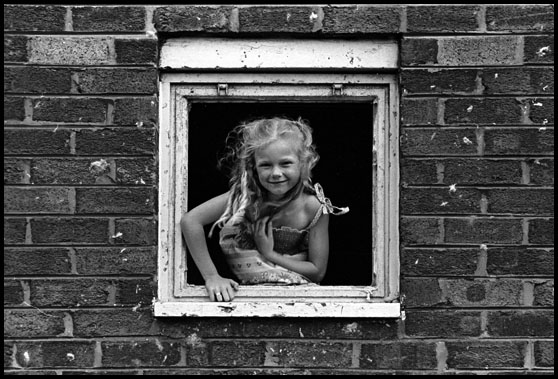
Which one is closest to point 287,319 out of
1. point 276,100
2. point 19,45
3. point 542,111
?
point 276,100

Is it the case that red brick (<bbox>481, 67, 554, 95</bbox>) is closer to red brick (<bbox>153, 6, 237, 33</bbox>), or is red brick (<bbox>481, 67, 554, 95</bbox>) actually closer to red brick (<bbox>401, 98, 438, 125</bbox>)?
red brick (<bbox>401, 98, 438, 125</bbox>)

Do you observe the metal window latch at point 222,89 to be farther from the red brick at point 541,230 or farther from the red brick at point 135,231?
the red brick at point 541,230

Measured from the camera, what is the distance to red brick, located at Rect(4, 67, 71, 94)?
4.48m

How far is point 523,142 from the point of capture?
445 centimetres

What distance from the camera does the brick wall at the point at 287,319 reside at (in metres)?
4.45

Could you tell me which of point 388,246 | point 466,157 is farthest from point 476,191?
point 388,246

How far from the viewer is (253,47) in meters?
4.53

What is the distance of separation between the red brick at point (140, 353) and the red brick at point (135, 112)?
998 millimetres

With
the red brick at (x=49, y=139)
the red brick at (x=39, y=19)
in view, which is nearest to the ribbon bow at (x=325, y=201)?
the red brick at (x=49, y=139)

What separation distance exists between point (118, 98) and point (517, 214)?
74.5 inches

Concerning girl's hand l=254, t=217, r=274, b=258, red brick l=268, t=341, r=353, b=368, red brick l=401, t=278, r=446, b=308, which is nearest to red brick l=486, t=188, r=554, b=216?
red brick l=401, t=278, r=446, b=308

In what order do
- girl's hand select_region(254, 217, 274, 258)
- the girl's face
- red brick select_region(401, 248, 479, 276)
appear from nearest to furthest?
red brick select_region(401, 248, 479, 276), the girl's face, girl's hand select_region(254, 217, 274, 258)

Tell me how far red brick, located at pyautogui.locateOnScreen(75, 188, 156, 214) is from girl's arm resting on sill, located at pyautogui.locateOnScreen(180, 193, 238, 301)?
0.66ft

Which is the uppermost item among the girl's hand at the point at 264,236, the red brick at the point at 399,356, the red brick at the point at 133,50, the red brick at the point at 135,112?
the red brick at the point at 133,50
